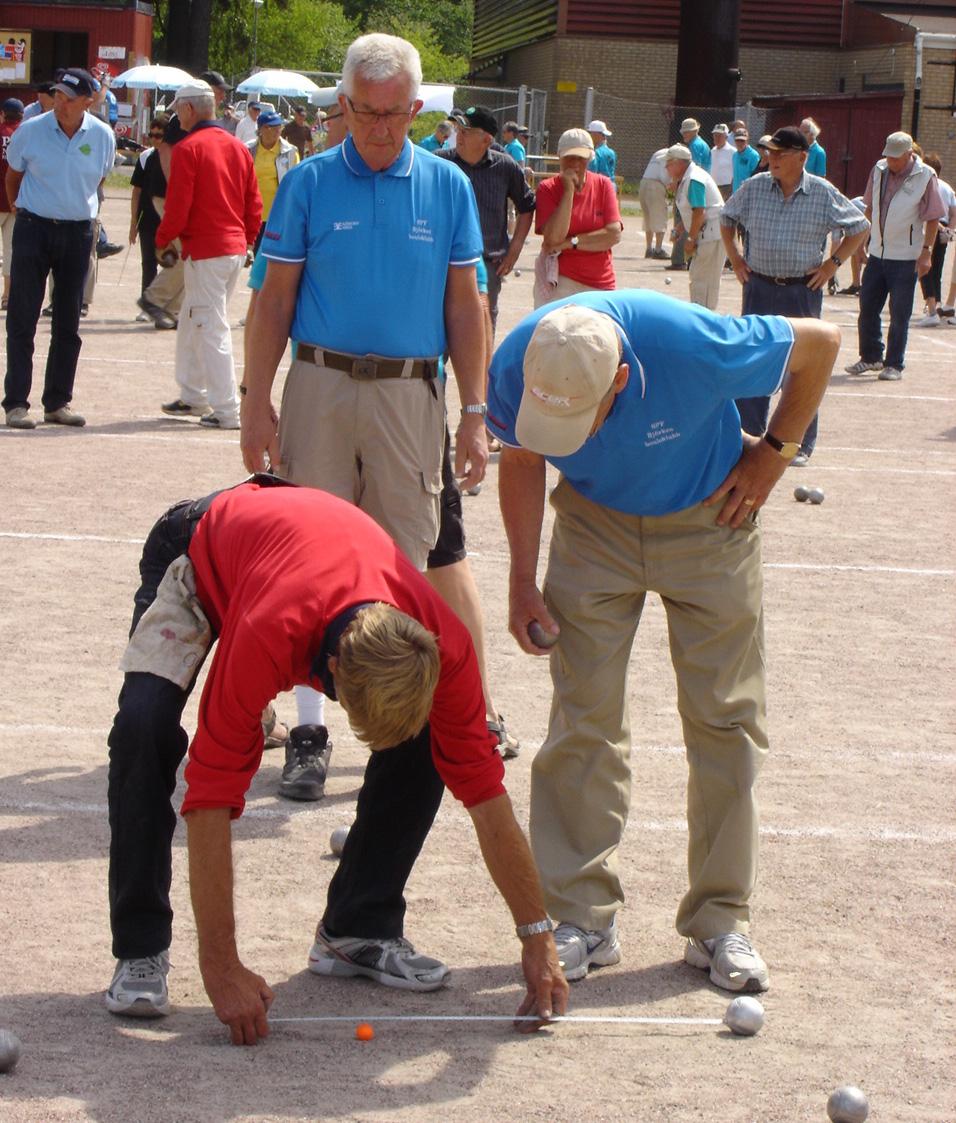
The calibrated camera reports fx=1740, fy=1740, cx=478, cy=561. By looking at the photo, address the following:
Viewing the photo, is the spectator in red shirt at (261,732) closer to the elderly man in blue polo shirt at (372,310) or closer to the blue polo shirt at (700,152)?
the elderly man in blue polo shirt at (372,310)

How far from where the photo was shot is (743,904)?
4.50 m

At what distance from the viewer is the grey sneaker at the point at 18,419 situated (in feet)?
37.3

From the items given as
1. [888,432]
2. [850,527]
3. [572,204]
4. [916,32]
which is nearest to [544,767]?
[850,527]

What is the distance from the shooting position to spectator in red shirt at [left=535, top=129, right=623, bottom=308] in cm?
1102

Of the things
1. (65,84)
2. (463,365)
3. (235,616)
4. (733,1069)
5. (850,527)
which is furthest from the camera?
(65,84)

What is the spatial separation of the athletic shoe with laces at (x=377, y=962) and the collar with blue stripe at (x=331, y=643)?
111 cm

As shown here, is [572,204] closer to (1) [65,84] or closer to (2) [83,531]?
(1) [65,84]

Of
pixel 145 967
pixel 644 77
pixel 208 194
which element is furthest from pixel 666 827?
pixel 644 77

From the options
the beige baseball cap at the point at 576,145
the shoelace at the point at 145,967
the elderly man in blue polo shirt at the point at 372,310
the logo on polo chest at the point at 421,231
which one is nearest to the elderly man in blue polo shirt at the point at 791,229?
the beige baseball cap at the point at 576,145

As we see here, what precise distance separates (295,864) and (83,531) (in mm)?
4197

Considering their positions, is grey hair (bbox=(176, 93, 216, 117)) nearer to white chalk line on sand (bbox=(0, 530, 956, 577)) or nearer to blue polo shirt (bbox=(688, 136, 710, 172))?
white chalk line on sand (bbox=(0, 530, 956, 577))

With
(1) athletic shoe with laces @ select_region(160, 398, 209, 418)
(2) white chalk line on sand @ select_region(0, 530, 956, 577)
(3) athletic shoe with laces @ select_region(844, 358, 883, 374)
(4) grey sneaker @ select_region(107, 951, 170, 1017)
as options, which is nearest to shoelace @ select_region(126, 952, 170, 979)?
(4) grey sneaker @ select_region(107, 951, 170, 1017)

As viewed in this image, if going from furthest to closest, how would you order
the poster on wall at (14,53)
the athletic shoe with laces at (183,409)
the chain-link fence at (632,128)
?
the chain-link fence at (632,128) → the poster on wall at (14,53) → the athletic shoe with laces at (183,409)

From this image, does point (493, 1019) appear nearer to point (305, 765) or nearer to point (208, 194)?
point (305, 765)
